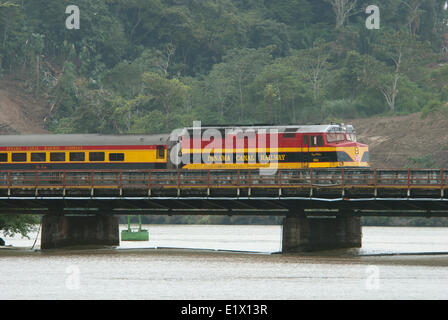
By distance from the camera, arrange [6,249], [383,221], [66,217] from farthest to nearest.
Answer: [383,221]
[6,249]
[66,217]

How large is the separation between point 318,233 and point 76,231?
17.8m

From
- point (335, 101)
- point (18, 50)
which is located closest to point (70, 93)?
point (18, 50)

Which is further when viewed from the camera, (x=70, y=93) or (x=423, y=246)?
(x=70, y=93)

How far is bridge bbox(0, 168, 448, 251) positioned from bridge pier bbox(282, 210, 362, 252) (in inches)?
2.6

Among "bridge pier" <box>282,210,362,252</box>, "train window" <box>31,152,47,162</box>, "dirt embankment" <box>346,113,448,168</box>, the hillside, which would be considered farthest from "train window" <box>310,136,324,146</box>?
the hillside

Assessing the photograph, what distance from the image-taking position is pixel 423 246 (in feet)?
291

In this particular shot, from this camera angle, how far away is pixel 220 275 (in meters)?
56.5

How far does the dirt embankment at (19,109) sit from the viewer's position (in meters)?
174

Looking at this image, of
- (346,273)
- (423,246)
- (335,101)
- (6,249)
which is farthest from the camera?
(335,101)

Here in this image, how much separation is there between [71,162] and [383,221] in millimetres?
80326

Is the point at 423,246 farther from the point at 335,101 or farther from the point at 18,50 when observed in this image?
the point at 18,50

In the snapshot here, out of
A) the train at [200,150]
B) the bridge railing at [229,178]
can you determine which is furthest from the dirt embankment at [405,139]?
the bridge railing at [229,178]

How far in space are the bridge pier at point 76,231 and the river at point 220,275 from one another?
4.66 ft

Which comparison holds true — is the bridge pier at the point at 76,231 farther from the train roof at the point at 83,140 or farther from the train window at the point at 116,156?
the train roof at the point at 83,140
